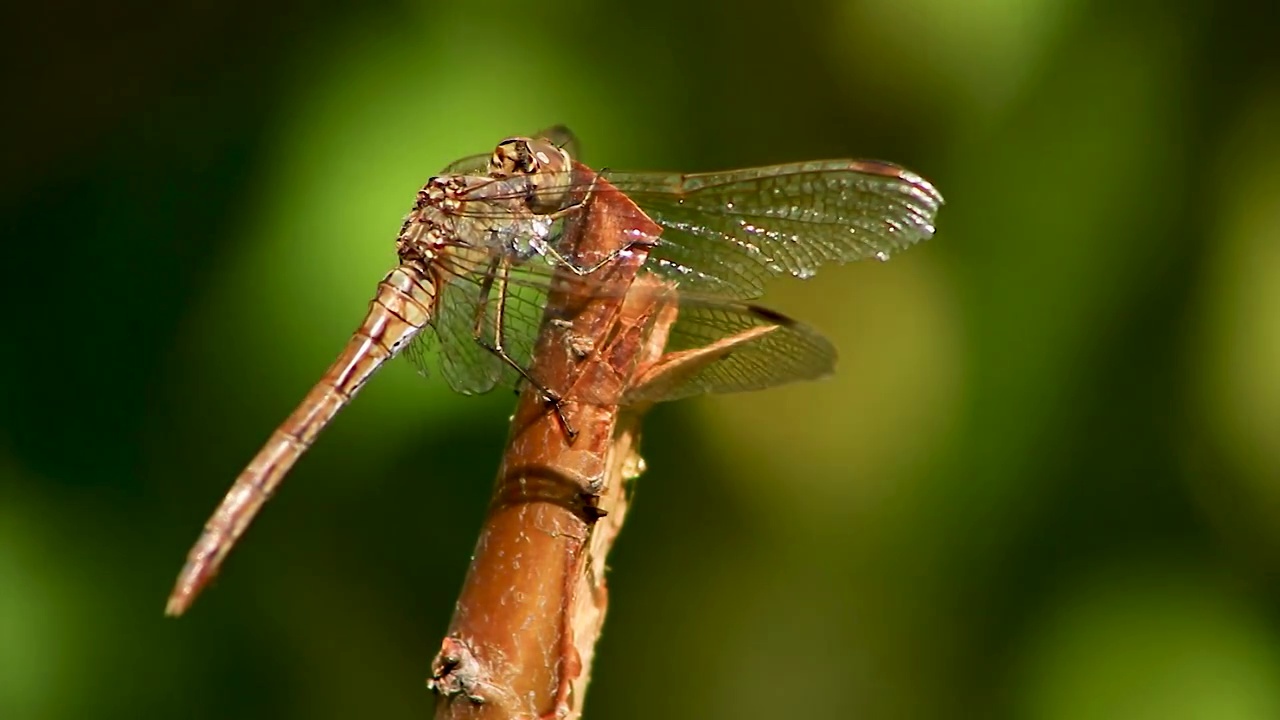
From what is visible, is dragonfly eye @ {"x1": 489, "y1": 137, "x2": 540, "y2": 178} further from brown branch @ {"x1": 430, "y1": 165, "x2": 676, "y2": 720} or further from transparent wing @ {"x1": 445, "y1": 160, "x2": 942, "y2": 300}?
brown branch @ {"x1": 430, "y1": 165, "x2": 676, "y2": 720}

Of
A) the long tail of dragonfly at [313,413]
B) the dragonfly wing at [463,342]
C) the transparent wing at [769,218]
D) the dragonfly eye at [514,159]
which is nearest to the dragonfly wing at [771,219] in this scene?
the transparent wing at [769,218]

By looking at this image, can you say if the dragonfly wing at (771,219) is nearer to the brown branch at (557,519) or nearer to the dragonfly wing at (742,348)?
the dragonfly wing at (742,348)

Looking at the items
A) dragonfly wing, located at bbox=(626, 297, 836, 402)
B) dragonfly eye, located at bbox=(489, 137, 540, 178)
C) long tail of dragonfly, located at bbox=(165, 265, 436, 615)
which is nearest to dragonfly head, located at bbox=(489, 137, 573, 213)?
dragonfly eye, located at bbox=(489, 137, 540, 178)

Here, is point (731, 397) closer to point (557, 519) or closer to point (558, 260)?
point (558, 260)

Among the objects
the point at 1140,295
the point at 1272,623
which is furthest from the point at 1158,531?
the point at 1140,295

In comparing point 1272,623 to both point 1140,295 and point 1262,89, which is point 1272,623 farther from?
point 1262,89

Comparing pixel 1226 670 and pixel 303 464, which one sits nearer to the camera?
pixel 1226 670
